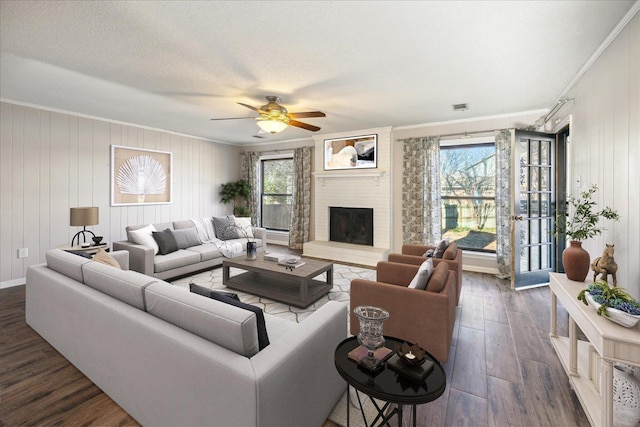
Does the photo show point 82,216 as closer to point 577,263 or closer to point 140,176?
point 140,176

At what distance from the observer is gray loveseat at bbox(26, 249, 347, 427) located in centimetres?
120

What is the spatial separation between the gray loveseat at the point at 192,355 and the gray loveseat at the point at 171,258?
173cm

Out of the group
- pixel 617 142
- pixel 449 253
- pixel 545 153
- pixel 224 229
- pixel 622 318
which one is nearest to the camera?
pixel 622 318

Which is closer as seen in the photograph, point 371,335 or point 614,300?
point 371,335

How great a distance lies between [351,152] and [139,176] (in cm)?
411

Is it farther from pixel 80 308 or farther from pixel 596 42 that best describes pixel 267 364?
pixel 596 42

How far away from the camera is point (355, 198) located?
580 centimetres

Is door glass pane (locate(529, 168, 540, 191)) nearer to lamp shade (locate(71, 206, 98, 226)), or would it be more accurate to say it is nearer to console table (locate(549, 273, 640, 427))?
console table (locate(549, 273, 640, 427))

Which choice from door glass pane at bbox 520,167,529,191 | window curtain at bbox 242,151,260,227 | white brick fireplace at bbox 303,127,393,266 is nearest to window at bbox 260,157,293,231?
window curtain at bbox 242,151,260,227

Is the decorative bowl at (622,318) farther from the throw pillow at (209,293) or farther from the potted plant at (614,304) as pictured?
the throw pillow at (209,293)

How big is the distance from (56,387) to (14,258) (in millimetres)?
3288

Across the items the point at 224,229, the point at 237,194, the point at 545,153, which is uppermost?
the point at 545,153

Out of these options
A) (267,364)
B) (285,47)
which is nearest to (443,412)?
(267,364)

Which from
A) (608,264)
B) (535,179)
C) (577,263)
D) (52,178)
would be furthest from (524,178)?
(52,178)
